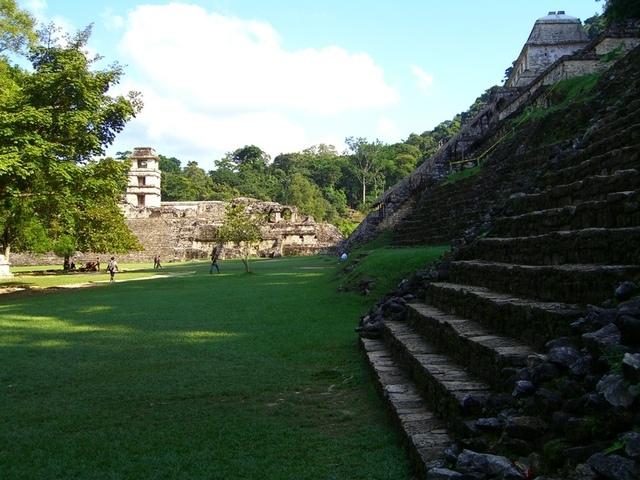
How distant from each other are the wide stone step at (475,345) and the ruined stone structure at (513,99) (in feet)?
53.4

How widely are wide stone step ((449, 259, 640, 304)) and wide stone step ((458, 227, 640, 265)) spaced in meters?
0.16

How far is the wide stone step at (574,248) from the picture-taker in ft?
11.8

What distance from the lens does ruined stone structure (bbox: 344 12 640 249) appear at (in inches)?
810

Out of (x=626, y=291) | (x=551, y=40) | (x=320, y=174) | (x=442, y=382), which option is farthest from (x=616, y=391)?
(x=320, y=174)

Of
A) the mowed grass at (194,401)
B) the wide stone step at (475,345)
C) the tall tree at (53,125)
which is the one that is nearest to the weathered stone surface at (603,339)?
the wide stone step at (475,345)

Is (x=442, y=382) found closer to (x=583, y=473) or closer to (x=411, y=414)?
(x=411, y=414)

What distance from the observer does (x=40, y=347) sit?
746 cm

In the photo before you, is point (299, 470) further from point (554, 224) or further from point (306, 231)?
point (306, 231)

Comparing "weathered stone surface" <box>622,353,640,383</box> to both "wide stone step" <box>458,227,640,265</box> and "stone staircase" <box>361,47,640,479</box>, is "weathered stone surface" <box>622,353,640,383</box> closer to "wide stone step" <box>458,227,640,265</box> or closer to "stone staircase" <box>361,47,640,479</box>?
"stone staircase" <box>361,47,640,479</box>

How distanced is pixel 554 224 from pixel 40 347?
6571 mm

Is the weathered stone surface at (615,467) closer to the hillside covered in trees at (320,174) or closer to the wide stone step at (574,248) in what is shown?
the wide stone step at (574,248)

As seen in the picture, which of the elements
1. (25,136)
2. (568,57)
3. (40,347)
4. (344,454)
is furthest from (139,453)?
(568,57)

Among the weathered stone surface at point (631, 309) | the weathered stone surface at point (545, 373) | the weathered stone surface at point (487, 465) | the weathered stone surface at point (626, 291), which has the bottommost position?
the weathered stone surface at point (487, 465)

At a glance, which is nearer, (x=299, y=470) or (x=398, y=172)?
(x=299, y=470)
